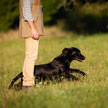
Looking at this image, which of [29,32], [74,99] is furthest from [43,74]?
[74,99]

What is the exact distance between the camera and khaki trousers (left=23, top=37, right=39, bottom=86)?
6180mm

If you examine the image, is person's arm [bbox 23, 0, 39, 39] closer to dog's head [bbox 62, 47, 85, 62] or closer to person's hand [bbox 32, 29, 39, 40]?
person's hand [bbox 32, 29, 39, 40]

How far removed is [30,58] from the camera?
20.5 ft

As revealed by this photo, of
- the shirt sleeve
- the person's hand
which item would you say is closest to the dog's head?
the person's hand

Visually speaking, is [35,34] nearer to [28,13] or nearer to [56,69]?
[28,13]

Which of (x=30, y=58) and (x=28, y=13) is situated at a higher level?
(x=28, y=13)

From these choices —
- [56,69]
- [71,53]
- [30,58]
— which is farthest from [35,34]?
[71,53]

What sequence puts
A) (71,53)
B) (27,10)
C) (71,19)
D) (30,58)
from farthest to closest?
(71,19) → (71,53) → (30,58) → (27,10)

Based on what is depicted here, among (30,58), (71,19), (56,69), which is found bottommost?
(56,69)

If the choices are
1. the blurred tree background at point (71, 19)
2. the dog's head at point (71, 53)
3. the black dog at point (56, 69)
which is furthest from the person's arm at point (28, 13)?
the blurred tree background at point (71, 19)

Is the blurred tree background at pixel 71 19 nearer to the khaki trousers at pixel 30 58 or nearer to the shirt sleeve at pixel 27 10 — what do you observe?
the khaki trousers at pixel 30 58

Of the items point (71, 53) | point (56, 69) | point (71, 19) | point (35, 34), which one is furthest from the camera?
point (71, 19)

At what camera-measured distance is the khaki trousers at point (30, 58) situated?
618 centimetres

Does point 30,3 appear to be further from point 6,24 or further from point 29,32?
point 6,24
